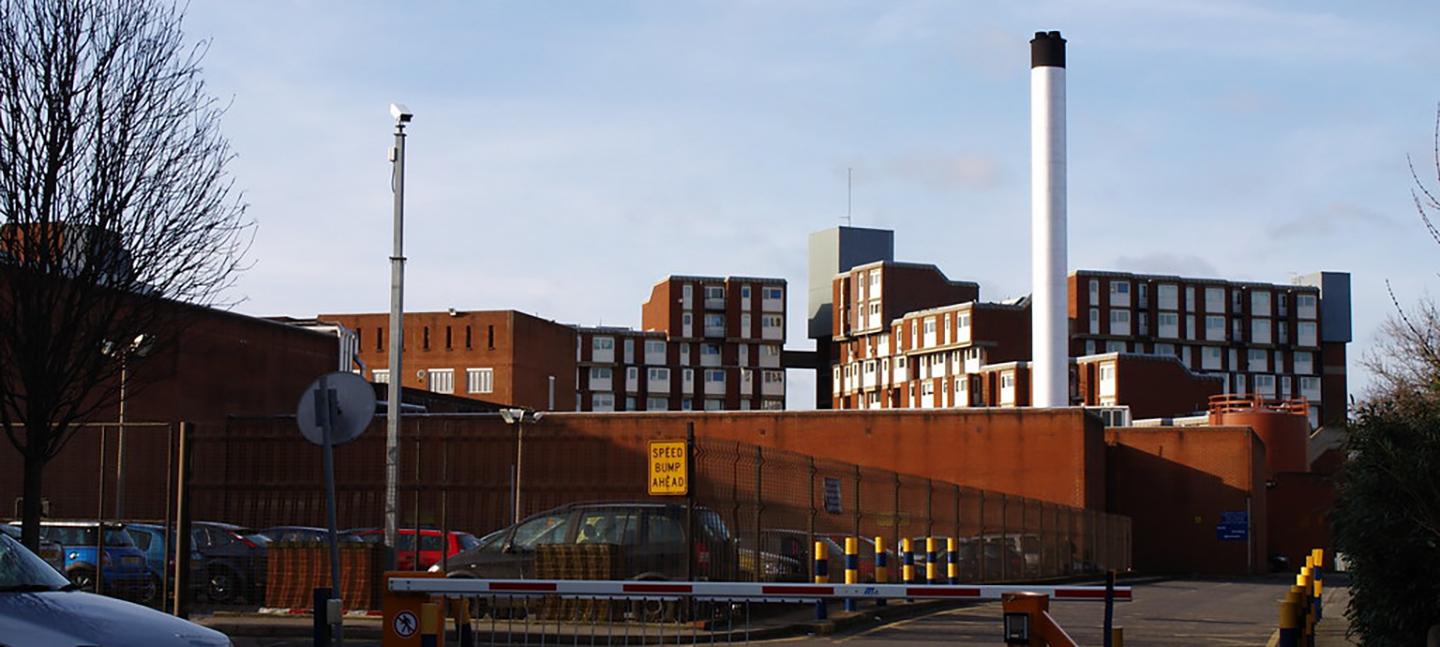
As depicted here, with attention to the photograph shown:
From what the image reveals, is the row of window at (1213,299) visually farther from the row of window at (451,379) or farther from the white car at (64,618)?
the white car at (64,618)

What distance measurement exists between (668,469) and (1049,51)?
59606mm

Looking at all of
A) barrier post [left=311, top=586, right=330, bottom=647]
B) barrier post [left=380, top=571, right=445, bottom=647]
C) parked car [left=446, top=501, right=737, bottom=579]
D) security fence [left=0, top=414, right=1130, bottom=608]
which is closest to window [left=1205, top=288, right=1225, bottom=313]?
security fence [left=0, top=414, right=1130, bottom=608]

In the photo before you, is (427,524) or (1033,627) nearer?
(1033,627)

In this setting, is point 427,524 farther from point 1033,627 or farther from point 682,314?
point 682,314

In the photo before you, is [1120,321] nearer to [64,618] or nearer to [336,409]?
[336,409]

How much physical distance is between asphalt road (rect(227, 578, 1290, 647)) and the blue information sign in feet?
85.2

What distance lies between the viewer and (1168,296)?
12650 cm

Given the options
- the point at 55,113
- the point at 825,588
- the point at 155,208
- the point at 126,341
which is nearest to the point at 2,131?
the point at 55,113

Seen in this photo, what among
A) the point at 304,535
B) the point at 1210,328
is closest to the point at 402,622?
the point at 304,535

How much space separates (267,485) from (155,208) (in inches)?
364

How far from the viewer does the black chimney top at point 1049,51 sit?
77.4 m

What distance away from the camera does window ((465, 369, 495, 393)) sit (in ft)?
317

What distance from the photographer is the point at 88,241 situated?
1505 centimetres

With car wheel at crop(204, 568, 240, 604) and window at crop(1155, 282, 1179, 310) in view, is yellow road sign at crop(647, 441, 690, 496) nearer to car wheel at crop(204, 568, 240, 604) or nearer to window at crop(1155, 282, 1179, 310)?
car wheel at crop(204, 568, 240, 604)
